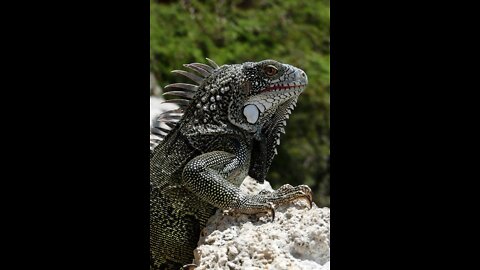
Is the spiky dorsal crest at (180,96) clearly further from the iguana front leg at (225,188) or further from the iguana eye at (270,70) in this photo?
the iguana front leg at (225,188)

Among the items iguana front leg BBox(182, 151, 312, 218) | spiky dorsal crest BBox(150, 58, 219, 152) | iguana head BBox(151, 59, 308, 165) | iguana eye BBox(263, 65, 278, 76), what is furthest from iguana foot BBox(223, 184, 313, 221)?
spiky dorsal crest BBox(150, 58, 219, 152)

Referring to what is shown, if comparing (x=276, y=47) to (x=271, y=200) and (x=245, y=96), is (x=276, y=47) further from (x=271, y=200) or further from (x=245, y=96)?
(x=271, y=200)

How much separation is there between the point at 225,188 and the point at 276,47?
6606mm

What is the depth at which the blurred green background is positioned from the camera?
975cm

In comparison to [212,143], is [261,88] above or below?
above

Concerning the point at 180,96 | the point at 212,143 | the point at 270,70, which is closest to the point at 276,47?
the point at 180,96

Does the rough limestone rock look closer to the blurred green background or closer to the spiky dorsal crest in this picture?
the spiky dorsal crest

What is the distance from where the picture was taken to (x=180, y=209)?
452 cm

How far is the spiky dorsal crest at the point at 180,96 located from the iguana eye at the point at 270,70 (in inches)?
18.4

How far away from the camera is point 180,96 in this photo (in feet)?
16.4

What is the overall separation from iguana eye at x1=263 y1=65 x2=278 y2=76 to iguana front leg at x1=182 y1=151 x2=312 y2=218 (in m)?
0.55

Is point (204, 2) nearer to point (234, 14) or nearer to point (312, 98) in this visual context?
point (234, 14)

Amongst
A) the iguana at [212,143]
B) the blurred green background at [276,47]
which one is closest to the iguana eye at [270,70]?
the iguana at [212,143]

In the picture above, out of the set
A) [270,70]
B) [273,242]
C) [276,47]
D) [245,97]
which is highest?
[276,47]
